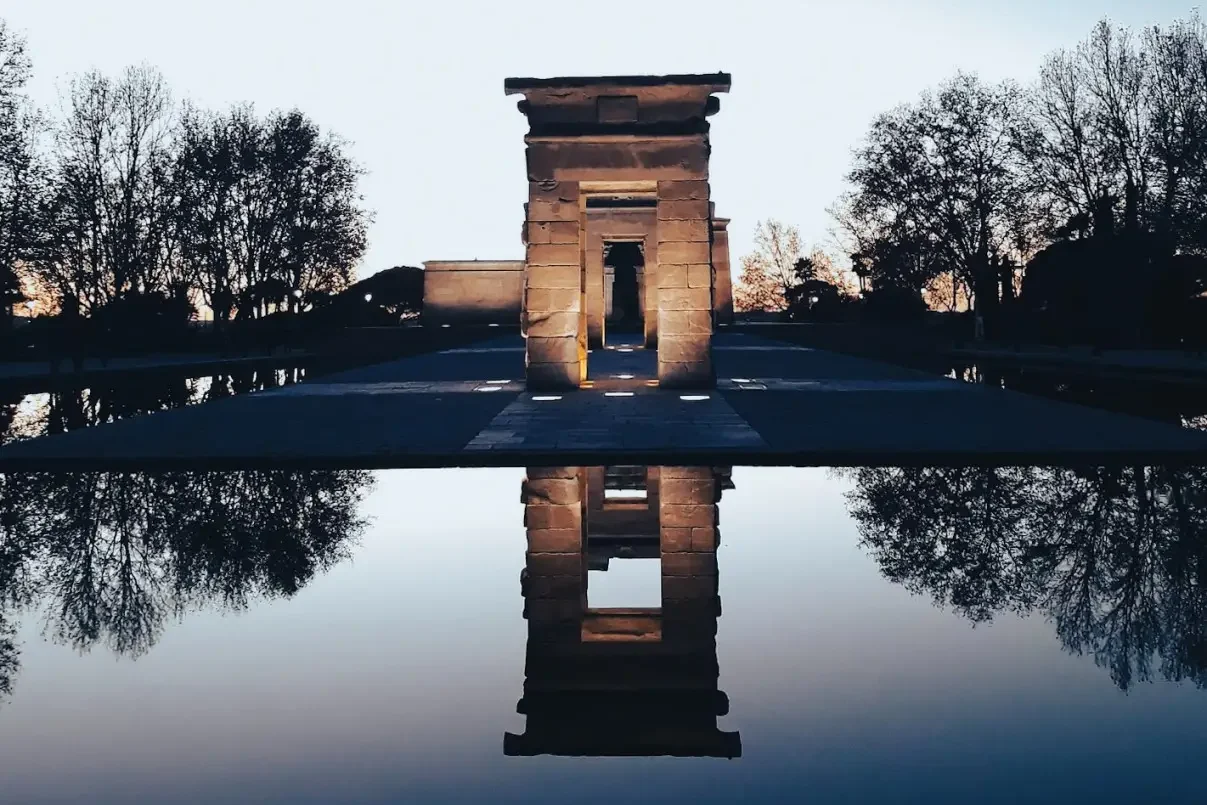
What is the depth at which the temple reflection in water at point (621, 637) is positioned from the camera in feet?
11.4

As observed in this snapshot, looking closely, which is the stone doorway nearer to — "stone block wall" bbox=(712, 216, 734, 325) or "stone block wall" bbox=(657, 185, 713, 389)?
"stone block wall" bbox=(657, 185, 713, 389)

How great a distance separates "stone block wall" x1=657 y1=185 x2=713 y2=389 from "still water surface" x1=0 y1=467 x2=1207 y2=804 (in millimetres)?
9381

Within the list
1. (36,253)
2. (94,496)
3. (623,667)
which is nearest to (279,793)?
(623,667)

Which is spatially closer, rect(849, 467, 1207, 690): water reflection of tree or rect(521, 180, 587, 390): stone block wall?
rect(849, 467, 1207, 690): water reflection of tree

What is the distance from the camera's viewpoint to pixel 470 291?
49562mm

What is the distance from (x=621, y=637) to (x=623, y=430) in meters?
7.12

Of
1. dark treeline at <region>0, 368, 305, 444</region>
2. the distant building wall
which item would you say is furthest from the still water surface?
the distant building wall

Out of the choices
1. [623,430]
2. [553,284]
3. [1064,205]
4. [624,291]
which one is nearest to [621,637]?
[623,430]

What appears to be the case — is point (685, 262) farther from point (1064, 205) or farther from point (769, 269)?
point (769, 269)

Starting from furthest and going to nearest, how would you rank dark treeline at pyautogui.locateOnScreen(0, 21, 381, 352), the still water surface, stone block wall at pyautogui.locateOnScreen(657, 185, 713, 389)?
dark treeline at pyautogui.locateOnScreen(0, 21, 381, 352)
stone block wall at pyautogui.locateOnScreen(657, 185, 713, 389)
the still water surface

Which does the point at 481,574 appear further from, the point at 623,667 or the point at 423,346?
the point at 423,346

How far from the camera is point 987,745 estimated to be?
3.40 metres

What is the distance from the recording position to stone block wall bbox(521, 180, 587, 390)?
17.1 m

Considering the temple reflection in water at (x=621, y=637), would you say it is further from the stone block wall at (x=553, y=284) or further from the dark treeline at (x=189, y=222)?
the dark treeline at (x=189, y=222)
